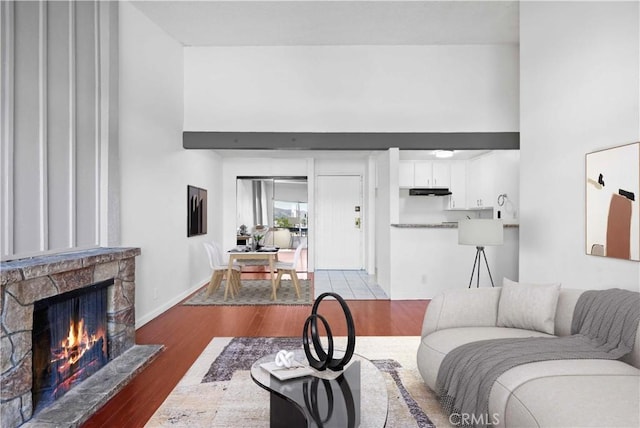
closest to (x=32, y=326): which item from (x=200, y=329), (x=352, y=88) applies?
(x=200, y=329)

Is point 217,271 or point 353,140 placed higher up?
point 353,140

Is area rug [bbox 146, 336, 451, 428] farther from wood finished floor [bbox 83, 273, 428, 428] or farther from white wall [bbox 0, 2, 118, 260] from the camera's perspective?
white wall [bbox 0, 2, 118, 260]

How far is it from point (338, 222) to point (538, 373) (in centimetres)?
646

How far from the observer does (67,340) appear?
8.30ft

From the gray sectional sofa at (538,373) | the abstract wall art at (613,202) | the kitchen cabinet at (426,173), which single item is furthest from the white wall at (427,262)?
the gray sectional sofa at (538,373)

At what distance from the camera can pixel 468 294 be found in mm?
2695

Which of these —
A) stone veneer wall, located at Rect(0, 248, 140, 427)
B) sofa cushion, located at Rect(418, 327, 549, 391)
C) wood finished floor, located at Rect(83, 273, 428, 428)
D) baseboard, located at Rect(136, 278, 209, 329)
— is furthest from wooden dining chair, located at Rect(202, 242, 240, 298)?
sofa cushion, located at Rect(418, 327, 549, 391)

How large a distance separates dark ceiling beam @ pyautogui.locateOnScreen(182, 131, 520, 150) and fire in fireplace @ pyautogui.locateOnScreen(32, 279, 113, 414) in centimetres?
294

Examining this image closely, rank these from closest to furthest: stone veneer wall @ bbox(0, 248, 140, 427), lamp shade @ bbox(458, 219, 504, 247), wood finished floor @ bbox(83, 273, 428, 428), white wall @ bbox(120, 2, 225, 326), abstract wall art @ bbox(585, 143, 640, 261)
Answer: stone veneer wall @ bbox(0, 248, 140, 427) → wood finished floor @ bbox(83, 273, 428, 428) → abstract wall art @ bbox(585, 143, 640, 261) → lamp shade @ bbox(458, 219, 504, 247) → white wall @ bbox(120, 2, 225, 326)

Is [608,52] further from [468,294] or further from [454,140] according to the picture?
[454,140]

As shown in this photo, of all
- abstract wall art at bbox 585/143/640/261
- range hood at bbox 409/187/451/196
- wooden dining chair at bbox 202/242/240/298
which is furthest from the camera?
range hood at bbox 409/187/451/196

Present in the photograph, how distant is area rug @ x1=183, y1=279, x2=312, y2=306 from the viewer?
5.04 m

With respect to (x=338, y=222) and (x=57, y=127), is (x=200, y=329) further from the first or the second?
(x=338, y=222)

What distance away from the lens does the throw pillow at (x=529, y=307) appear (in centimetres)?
247
